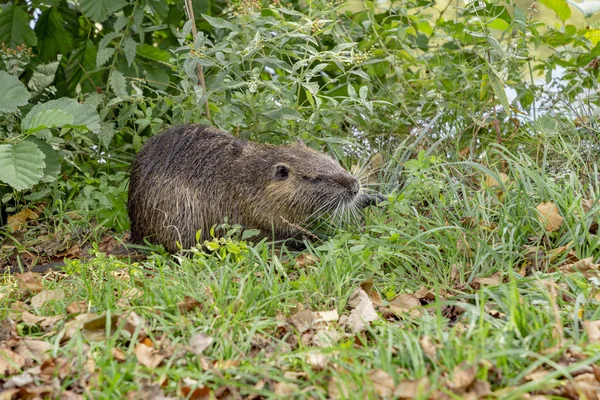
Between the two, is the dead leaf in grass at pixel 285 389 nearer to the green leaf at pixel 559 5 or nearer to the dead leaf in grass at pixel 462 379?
the dead leaf in grass at pixel 462 379

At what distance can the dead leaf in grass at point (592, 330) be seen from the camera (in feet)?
9.28

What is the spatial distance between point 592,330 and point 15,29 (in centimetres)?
436

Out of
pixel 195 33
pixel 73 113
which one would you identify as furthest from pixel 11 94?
pixel 195 33

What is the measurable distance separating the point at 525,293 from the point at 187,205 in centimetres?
201

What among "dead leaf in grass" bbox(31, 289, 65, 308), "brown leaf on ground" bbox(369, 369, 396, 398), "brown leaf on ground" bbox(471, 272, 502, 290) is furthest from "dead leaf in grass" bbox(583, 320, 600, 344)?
"dead leaf in grass" bbox(31, 289, 65, 308)

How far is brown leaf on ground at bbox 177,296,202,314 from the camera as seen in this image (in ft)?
10.7

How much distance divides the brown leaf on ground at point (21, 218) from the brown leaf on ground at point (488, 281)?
2947mm

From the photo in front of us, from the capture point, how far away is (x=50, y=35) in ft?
19.3

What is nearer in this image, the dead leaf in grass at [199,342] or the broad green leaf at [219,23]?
the dead leaf in grass at [199,342]

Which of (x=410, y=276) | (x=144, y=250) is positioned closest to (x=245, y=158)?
(x=144, y=250)

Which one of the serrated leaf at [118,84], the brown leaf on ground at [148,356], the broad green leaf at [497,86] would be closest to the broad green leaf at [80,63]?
the serrated leaf at [118,84]

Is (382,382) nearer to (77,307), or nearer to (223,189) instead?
(77,307)

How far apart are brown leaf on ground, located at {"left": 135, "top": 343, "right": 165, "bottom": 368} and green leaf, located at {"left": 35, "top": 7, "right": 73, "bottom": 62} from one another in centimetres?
352

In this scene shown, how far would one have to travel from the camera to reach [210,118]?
17.3 feet
